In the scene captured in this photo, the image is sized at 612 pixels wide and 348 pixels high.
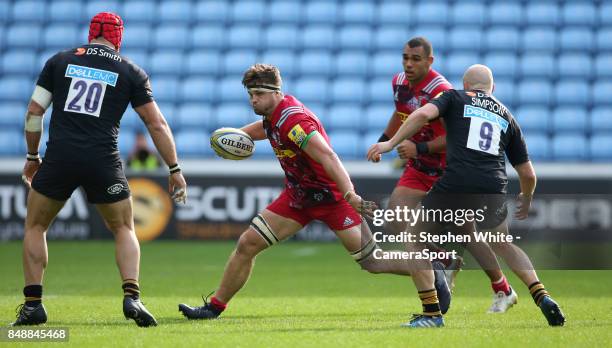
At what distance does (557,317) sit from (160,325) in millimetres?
2854

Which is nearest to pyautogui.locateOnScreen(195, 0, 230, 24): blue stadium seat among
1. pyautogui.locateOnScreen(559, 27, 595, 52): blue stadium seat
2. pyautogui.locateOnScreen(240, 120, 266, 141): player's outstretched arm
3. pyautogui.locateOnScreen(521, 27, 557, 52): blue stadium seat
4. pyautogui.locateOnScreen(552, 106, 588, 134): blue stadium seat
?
pyautogui.locateOnScreen(521, 27, 557, 52): blue stadium seat

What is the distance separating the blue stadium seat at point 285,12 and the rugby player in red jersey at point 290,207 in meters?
13.1

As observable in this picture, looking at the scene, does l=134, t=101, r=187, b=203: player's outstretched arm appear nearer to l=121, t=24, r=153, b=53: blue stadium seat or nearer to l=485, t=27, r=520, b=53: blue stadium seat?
l=121, t=24, r=153, b=53: blue stadium seat

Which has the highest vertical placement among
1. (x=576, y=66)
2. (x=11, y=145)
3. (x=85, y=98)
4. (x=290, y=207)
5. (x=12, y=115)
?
(x=85, y=98)

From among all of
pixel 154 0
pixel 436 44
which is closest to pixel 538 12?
pixel 436 44

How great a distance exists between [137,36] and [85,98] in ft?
45.4

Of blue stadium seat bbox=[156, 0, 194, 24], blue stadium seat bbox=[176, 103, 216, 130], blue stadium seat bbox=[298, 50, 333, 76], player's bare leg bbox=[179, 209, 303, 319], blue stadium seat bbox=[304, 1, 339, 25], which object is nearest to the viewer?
player's bare leg bbox=[179, 209, 303, 319]

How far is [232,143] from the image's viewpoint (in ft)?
26.5

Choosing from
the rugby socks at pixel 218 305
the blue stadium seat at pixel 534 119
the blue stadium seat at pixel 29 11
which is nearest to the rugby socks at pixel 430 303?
the rugby socks at pixel 218 305

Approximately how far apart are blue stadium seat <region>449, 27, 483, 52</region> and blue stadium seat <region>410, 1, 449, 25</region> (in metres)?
0.36

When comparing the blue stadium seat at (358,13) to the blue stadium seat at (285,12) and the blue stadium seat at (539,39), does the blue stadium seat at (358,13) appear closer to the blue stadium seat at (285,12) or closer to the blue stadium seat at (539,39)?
the blue stadium seat at (285,12)

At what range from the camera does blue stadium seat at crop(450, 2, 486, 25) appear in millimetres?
20422

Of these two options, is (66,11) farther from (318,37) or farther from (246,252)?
(246,252)

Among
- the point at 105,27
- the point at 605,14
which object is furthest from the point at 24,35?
the point at 105,27
